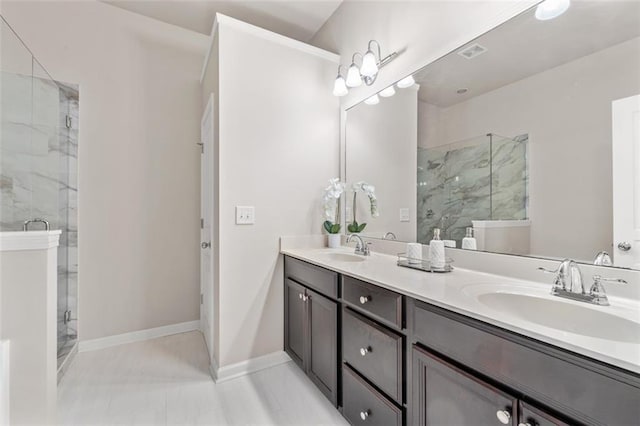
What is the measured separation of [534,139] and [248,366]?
2.11m

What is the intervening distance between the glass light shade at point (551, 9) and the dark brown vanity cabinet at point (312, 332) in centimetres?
147

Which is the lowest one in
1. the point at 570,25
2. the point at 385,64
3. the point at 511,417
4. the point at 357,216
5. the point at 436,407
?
the point at 436,407

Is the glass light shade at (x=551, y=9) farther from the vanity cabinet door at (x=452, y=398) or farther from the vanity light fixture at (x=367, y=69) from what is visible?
the vanity cabinet door at (x=452, y=398)

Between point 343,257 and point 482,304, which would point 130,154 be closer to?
point 343,257

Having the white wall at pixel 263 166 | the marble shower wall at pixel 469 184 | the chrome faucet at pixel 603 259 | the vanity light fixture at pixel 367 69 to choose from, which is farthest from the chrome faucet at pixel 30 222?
the chrome faucet at pixel 603 259

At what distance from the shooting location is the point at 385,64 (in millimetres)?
1973

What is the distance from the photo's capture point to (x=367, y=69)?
1.93 m

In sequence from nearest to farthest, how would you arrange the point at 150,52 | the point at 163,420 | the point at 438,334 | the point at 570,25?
1. the point at 438,334
2. the point at 570,25
3. the point at 163,420
4. the point at 150,52

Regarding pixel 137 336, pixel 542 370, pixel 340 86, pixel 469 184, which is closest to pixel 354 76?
pixel 340 86

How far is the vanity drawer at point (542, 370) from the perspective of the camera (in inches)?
23.7

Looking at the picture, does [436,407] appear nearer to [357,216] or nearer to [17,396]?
[357,216]

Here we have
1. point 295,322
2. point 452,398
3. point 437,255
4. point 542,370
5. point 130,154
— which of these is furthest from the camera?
point 130,154

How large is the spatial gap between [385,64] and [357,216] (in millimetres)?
1082

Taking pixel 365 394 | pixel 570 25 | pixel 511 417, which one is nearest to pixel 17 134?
pixel 365 394
